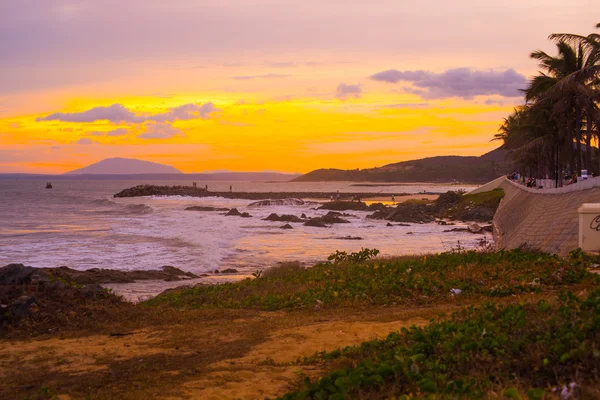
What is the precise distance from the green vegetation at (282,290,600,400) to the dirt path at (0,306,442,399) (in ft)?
2.61

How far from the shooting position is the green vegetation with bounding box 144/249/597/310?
10.1 meters

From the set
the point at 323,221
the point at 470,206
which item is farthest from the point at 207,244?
the point at 470,206

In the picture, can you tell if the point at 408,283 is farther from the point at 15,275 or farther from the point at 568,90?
the point at 568,90

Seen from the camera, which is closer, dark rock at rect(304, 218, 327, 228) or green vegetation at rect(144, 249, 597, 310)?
green vegetation at rect(144, 249, 597, 310)

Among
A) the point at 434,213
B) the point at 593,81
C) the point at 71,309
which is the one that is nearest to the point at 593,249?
the point at 71,309

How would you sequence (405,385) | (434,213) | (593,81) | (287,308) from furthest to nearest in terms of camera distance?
(434,213) < (593,81) < (287,308) < (405,385)

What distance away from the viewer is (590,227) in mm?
12914

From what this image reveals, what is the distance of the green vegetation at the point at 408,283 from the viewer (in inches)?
396

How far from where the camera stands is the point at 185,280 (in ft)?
62.9

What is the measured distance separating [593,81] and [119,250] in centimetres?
2820

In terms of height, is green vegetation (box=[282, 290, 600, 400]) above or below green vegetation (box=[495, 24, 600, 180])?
below

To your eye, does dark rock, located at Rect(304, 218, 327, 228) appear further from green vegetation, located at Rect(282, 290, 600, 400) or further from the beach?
green vegetation, located at Rect(282, 290, 600, 400)

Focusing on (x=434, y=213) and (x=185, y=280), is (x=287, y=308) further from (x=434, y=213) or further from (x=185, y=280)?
(x=434, y=213)

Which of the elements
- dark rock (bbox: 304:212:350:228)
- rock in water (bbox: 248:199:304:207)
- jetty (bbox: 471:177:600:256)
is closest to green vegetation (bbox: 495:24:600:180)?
jetty (bbox: 471:177:600:256)
